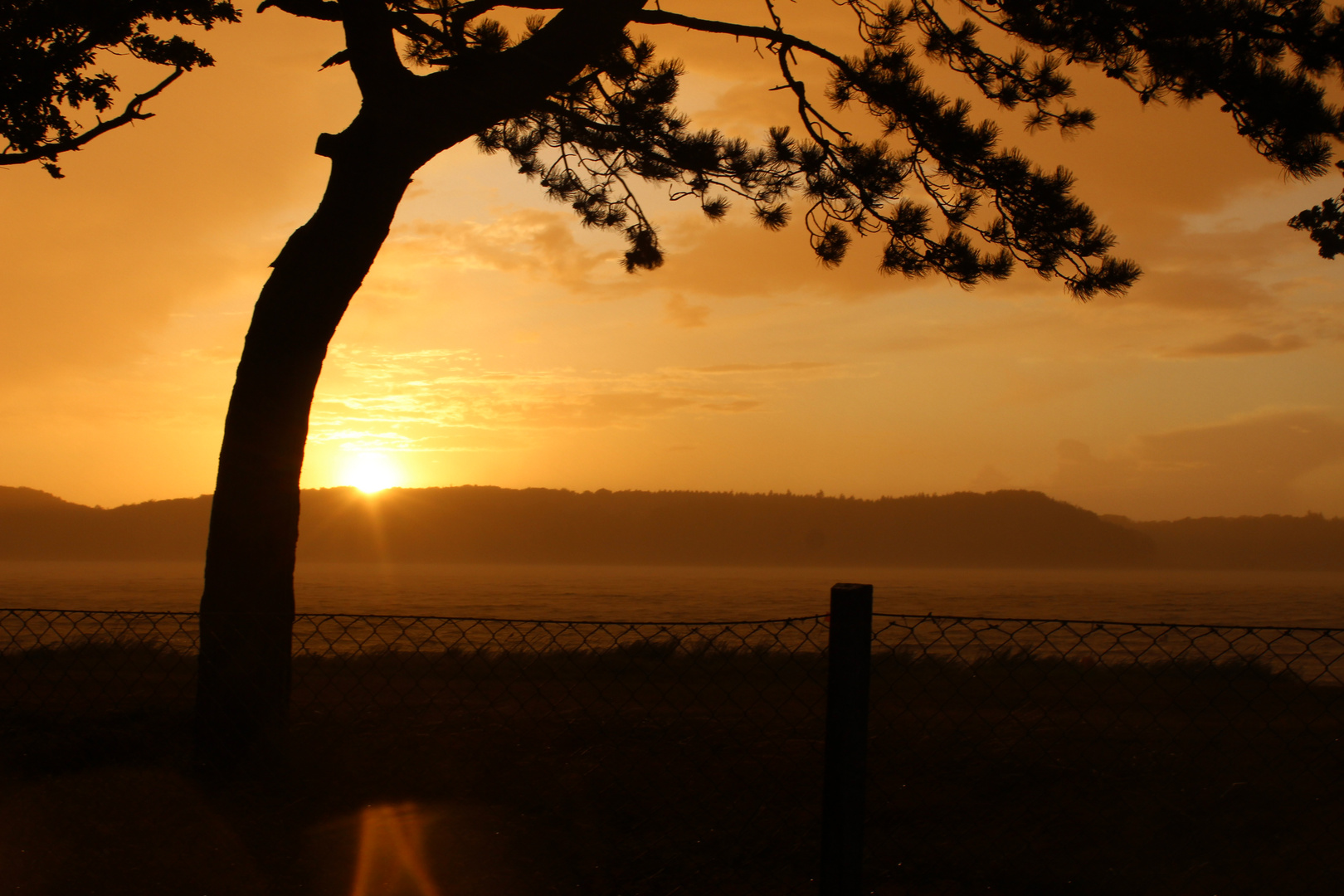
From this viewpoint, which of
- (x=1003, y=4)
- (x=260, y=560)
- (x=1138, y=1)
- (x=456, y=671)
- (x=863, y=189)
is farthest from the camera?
(x=456, y=671)

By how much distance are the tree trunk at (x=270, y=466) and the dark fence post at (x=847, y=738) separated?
3596mm

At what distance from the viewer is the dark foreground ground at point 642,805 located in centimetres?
393

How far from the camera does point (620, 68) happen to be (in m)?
8.76

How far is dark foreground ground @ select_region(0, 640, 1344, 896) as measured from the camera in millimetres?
3930

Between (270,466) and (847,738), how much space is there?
4.00m

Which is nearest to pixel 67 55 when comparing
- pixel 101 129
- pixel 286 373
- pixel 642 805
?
pixel 101 129

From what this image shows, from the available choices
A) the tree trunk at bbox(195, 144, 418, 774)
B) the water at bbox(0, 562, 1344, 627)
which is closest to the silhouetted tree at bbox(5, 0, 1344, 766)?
the tree trunk at bbox(195, 144, 418, 774)

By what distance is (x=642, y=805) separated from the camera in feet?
15.6

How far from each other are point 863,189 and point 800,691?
468cm

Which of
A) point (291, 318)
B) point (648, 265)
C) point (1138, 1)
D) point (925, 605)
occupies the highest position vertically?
point (1138, 1)

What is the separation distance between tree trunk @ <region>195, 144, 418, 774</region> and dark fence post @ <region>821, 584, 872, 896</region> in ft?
11.8

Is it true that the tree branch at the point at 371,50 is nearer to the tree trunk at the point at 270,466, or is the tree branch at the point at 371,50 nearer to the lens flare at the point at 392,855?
the tree trunk at the point at 270,466

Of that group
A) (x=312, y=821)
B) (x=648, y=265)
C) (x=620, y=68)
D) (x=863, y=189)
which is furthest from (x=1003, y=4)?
(x=312, y=821)

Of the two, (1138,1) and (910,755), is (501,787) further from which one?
(1138,1)
